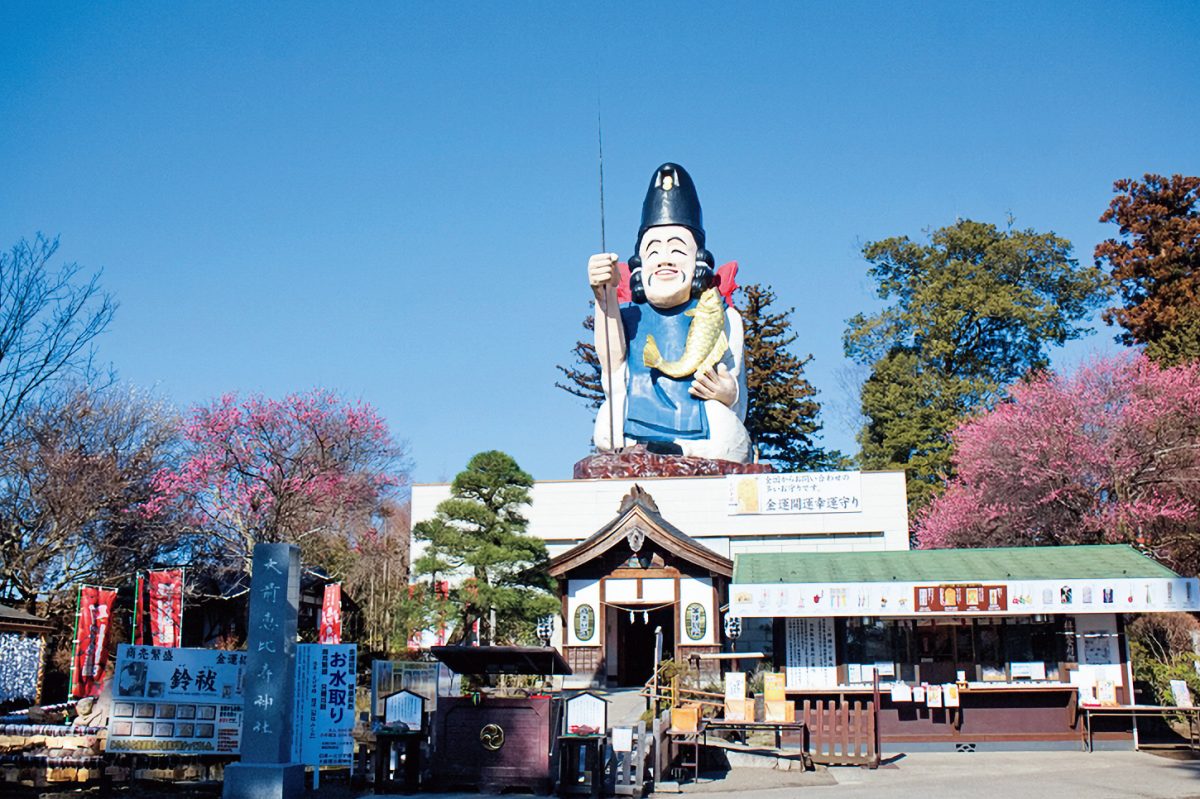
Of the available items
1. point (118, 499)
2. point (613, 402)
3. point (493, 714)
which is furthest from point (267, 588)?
point (613, 402)

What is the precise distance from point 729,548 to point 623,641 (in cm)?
537

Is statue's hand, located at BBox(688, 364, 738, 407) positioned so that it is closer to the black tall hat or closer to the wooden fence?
the black tall hat

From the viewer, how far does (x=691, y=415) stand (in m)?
32.4

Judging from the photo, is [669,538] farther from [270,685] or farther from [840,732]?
[270,685]

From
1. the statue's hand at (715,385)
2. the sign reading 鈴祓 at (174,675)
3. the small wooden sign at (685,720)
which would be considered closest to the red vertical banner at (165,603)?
the sign reading 鈴祓 at (174,675)

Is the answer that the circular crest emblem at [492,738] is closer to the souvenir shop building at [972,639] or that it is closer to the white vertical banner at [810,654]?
the souvenir shop building at [972,639]

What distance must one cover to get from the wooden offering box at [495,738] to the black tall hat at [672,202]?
68.2ft

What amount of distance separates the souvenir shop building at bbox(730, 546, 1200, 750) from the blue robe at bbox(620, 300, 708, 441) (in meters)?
13.7

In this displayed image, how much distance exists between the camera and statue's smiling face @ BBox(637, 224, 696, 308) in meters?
32.4

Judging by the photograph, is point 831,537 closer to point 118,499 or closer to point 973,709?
point 973,709

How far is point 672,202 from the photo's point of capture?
1289 inches

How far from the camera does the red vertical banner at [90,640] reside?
2183 centimetres

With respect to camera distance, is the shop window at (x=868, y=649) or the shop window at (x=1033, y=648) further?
the shop window at (x=868, y=649)

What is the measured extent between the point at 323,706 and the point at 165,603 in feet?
39.9
